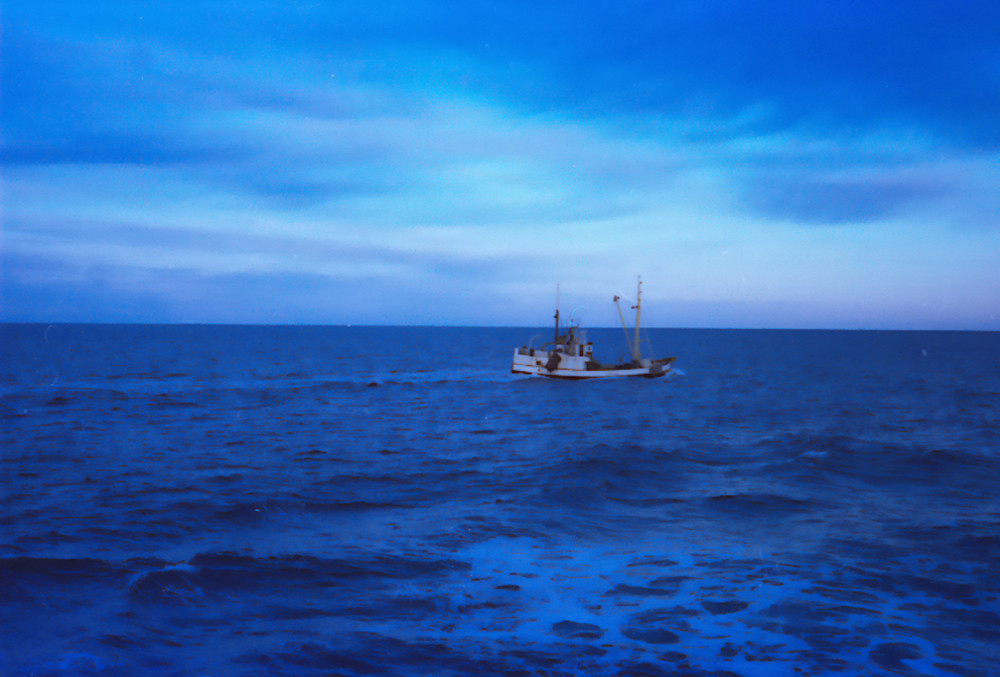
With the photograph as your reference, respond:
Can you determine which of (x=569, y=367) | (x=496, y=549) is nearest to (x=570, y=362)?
(x=569, y=367)

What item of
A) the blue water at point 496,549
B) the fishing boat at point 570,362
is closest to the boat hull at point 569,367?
the fishing boat at point 570,362

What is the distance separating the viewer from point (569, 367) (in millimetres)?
69250

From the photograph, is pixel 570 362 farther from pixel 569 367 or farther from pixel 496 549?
pixel 496 549

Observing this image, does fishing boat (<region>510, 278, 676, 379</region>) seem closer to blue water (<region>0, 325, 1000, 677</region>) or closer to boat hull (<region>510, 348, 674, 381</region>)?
A: boat hull (<region>510, 348, 674, 381</region>)

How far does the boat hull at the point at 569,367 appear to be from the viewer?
6912cm

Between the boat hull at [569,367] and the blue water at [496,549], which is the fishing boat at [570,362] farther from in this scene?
the blue water at [496,549]

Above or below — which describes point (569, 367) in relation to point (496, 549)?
above

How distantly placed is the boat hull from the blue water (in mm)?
28534

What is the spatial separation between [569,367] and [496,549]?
52.9m

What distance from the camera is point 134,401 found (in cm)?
5131

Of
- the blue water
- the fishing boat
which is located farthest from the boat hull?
the blue water

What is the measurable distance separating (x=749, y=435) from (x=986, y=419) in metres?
18.4

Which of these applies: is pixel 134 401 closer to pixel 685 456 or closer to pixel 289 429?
pixel 289 429

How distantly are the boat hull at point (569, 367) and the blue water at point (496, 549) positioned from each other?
93.6ft
